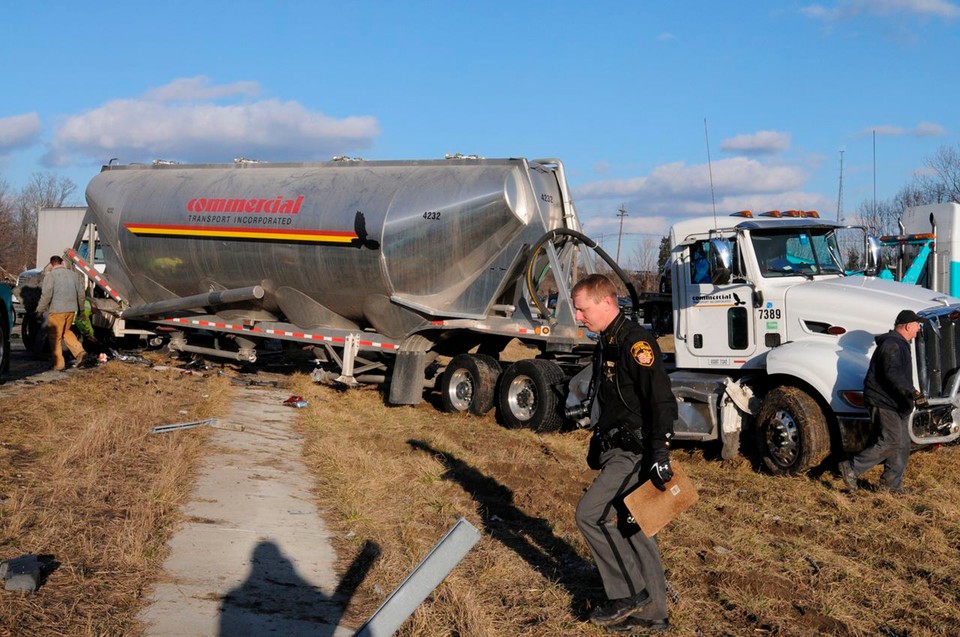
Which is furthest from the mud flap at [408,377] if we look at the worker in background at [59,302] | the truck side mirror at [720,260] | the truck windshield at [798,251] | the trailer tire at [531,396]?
the worker in background at [59,302]

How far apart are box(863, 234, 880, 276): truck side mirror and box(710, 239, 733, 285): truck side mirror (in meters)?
1.63

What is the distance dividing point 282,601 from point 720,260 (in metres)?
6.12

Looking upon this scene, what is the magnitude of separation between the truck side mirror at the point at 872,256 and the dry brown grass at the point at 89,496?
7345mm

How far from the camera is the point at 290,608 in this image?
540 centimetres

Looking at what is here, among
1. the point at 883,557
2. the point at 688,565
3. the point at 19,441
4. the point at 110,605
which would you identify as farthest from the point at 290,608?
the point at 19,441

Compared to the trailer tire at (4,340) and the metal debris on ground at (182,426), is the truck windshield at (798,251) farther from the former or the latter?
the trailer tire at (4,340)

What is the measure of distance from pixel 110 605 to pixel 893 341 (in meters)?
6.85

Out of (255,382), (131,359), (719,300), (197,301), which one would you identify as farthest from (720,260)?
(131,359)

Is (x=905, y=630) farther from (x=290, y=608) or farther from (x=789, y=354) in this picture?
(x=789, y=354)

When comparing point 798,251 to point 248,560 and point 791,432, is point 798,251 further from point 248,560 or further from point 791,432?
point 248,560

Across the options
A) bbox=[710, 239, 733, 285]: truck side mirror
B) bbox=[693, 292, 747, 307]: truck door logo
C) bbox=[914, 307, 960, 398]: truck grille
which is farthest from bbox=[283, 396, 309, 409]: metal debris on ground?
bbox=[914, 307, 960, 398]: truck grille

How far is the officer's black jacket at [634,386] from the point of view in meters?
5.06

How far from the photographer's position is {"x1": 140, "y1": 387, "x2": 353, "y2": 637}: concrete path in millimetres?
5117

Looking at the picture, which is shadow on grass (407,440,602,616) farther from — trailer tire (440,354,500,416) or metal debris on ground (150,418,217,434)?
trailer tire (440,354,500,416)
